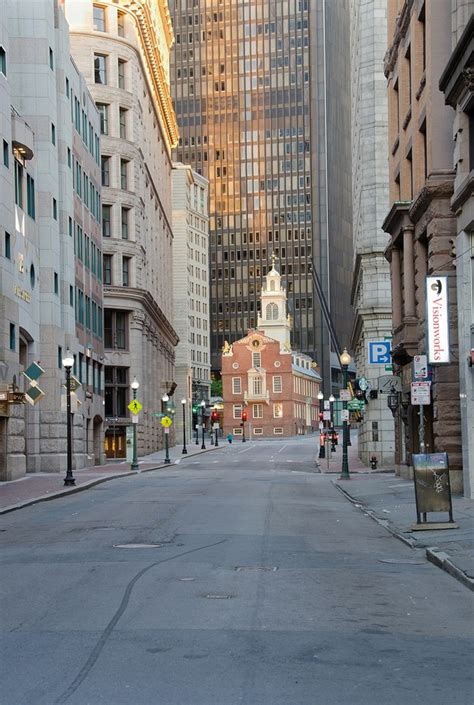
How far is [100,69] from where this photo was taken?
74062 mm

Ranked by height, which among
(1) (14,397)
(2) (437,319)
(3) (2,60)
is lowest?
(1) (14,397)

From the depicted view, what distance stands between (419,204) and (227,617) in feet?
75.1

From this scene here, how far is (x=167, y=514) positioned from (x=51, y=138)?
1161 inches

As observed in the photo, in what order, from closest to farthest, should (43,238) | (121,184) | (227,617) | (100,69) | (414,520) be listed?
(227,617) < (414,520) < (43,238) < (100,69) < (121,184)

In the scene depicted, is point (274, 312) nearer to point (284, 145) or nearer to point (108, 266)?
point (284, 145)

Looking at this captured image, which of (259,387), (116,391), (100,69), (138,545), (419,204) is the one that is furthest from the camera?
(259,387)

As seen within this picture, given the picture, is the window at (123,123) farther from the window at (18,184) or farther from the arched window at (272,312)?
the arched window at (272,312)

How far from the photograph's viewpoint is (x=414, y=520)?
877 inches

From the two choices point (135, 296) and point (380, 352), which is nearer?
point (380, 352)

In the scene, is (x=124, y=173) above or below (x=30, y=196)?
above

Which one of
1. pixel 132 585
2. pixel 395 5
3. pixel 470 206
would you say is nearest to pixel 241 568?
pixel 132 585

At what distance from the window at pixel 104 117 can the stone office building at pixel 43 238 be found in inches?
553

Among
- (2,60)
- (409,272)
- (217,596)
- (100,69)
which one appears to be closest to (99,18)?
(100,69)

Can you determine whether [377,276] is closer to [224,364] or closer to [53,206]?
[53,206]
